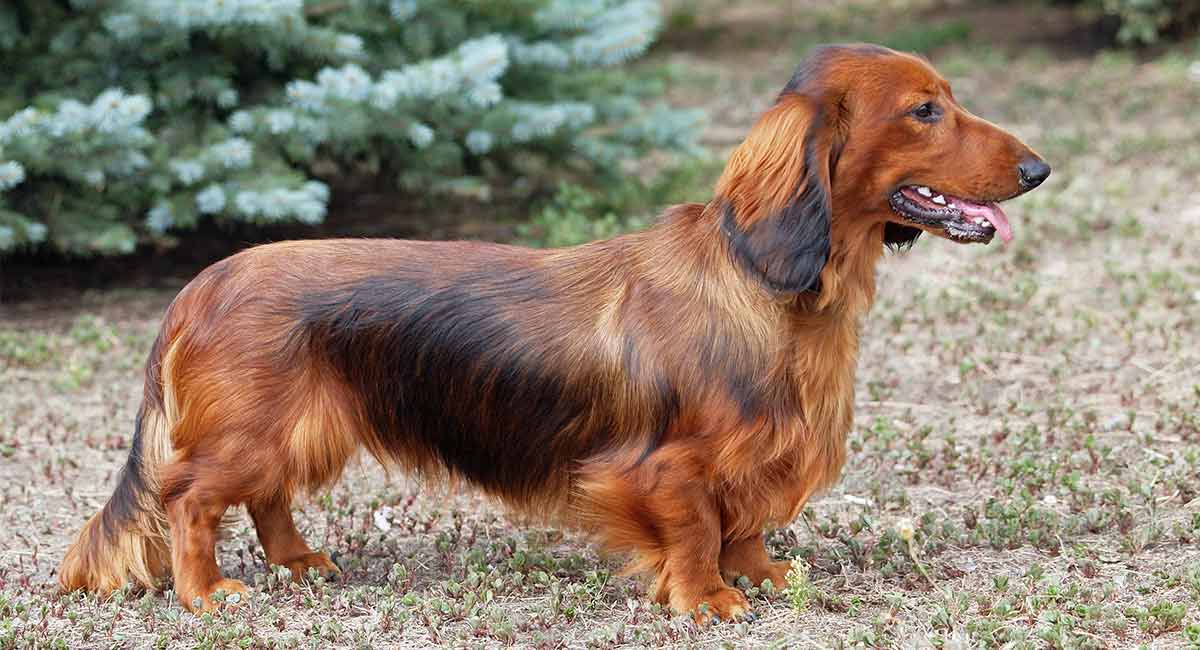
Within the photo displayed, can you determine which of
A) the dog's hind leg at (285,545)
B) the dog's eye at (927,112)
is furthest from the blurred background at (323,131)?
the dog's eye at (927,112)

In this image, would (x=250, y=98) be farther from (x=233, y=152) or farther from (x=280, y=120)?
(x=233, y=152)

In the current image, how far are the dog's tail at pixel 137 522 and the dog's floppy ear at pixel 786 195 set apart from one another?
1729 mm

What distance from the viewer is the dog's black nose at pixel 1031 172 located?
3871 mm

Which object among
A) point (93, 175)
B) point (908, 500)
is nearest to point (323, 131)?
point (93, 175)

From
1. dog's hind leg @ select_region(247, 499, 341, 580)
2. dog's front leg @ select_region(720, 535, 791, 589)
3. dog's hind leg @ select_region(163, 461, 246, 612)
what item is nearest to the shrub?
dog's hind leg @ select_region(247, 499, 341, 580)

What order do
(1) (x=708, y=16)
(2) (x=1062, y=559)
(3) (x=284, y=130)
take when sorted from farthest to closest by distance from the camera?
(1) (x=708, y=16), (3) (x=284, y=130), (2) (x=1062, y=559)

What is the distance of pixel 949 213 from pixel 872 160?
25cm

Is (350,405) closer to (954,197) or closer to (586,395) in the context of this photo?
(586,395)

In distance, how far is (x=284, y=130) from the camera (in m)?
7.23

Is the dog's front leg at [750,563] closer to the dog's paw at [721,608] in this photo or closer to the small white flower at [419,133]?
the dog's paw at [721,608]

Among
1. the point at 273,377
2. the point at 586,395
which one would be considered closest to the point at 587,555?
the point at 586,395

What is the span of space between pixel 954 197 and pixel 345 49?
13.7 ft

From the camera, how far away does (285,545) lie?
4.47 metres

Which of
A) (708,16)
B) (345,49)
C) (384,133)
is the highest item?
(345,49)
